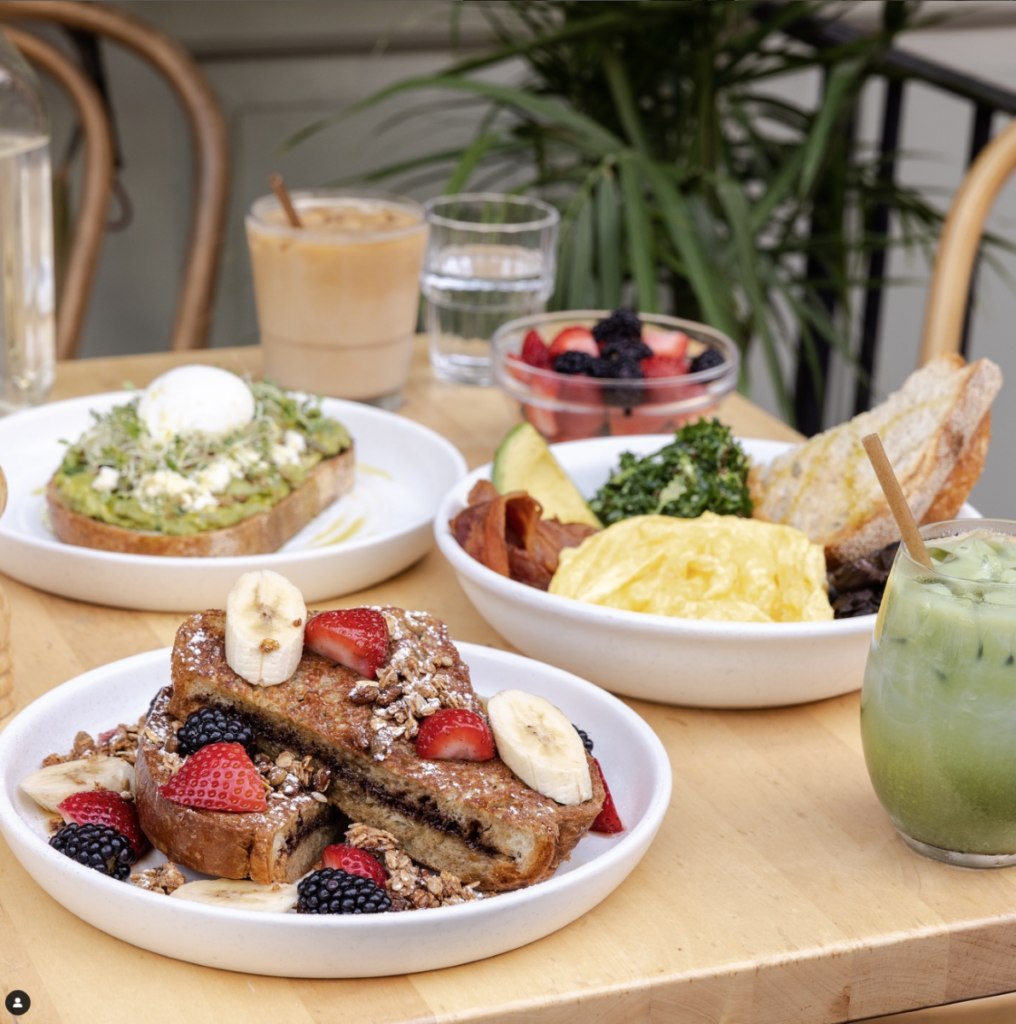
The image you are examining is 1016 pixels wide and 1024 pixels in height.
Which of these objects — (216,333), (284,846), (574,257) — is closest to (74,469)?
(284,846)

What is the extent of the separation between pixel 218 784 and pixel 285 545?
683 millimetres

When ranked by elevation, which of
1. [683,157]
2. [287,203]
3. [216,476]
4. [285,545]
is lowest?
[285,545]

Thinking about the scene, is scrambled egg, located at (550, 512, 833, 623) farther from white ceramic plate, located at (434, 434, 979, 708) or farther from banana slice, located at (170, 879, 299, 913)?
banana slice, located at (170, 879, 299, 913)

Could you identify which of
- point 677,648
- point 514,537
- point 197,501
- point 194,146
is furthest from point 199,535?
point 194,146

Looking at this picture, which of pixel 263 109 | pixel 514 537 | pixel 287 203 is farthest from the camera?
pixel 263 109

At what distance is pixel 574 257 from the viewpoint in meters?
2.87

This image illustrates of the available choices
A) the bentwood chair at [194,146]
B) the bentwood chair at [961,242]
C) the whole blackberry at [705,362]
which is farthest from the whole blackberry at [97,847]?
the bentwood chair at [194,146]

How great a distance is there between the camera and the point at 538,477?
5.09 ft

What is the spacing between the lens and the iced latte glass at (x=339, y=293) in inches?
77.6

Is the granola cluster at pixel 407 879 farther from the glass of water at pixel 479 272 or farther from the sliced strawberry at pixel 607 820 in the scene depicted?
the glass of water at pixel 479 272

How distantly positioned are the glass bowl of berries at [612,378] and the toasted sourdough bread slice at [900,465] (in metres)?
0.27

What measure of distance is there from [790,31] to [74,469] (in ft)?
8.84

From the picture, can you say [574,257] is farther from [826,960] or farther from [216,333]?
[826,960]

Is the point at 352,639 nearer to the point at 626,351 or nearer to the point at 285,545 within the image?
the point at 285,545
